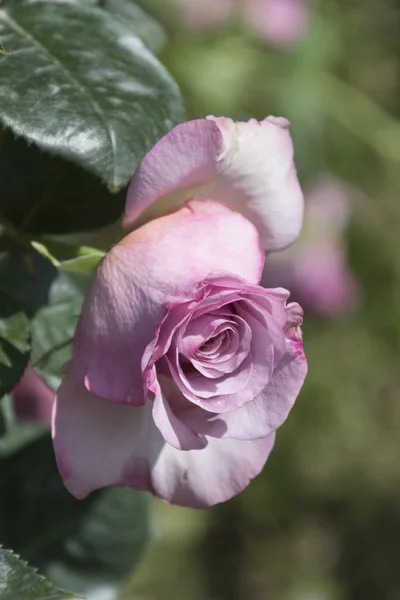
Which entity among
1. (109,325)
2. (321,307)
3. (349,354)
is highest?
(109,325)

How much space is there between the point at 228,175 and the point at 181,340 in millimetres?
115

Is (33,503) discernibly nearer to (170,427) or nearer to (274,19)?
(170,427)

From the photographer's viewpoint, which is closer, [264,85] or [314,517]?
[264,85]

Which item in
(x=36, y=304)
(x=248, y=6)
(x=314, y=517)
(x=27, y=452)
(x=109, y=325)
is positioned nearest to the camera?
(x=109, y=325)

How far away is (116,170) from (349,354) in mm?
2012

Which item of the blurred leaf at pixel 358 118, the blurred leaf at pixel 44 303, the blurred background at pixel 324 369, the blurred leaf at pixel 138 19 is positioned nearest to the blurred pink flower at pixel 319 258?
the blurred background at pixel 324 369

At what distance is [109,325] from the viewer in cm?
47

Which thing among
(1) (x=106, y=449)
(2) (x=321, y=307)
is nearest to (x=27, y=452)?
(1) (x=106, y=449)

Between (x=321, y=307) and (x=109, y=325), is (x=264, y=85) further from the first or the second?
(x=109, y=325)

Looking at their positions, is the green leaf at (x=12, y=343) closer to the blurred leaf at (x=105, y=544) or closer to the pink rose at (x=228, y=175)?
the pink rose at (x=228, y=175)

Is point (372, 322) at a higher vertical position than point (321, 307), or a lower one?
lower

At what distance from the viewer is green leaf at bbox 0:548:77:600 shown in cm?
44

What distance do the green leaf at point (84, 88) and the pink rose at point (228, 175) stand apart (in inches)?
1.1

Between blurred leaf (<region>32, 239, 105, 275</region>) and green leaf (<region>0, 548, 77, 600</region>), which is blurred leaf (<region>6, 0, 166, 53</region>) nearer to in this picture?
blurred leaf (<region>32, 239, 105, 275</region>)
